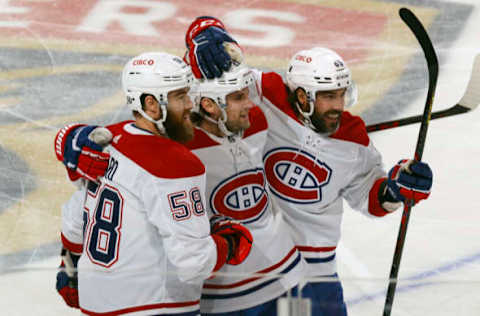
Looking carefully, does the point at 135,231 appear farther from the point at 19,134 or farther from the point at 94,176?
the point at 19,134

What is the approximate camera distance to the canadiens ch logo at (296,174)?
7.66 ft

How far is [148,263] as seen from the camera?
186 centimetres

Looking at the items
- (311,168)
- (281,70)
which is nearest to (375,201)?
(311,168)

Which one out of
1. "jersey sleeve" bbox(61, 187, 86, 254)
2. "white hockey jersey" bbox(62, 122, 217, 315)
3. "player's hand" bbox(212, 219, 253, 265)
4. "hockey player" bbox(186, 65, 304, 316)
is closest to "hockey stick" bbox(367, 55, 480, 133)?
"hockey player" bbox(186, 65, 304, 316)

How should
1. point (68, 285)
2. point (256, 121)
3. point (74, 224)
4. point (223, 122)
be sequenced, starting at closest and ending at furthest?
point (68, 285) < point (74, 224) < point (223, 122) < point (256, 121)

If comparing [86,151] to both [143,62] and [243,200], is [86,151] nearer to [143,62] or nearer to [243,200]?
[143,62]

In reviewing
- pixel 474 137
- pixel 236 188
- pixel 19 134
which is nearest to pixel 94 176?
pixel 236 188

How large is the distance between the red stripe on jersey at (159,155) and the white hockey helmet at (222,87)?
1.07 ft

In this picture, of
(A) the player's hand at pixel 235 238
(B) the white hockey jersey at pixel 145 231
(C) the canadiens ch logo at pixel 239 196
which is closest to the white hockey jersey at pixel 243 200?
(C) the canadiens ch logo at pixel 239 196

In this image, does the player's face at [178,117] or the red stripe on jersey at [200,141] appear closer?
the player's face at [178,117]

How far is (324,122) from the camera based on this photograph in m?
2.29

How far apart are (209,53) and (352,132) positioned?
49 centimetres

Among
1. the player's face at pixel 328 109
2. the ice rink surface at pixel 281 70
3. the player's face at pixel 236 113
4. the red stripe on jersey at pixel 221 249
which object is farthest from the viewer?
the ice rink surface at pixel 281 70

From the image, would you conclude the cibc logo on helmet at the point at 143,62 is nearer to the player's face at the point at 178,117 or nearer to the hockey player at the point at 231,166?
the player's face at the point at 178,117
